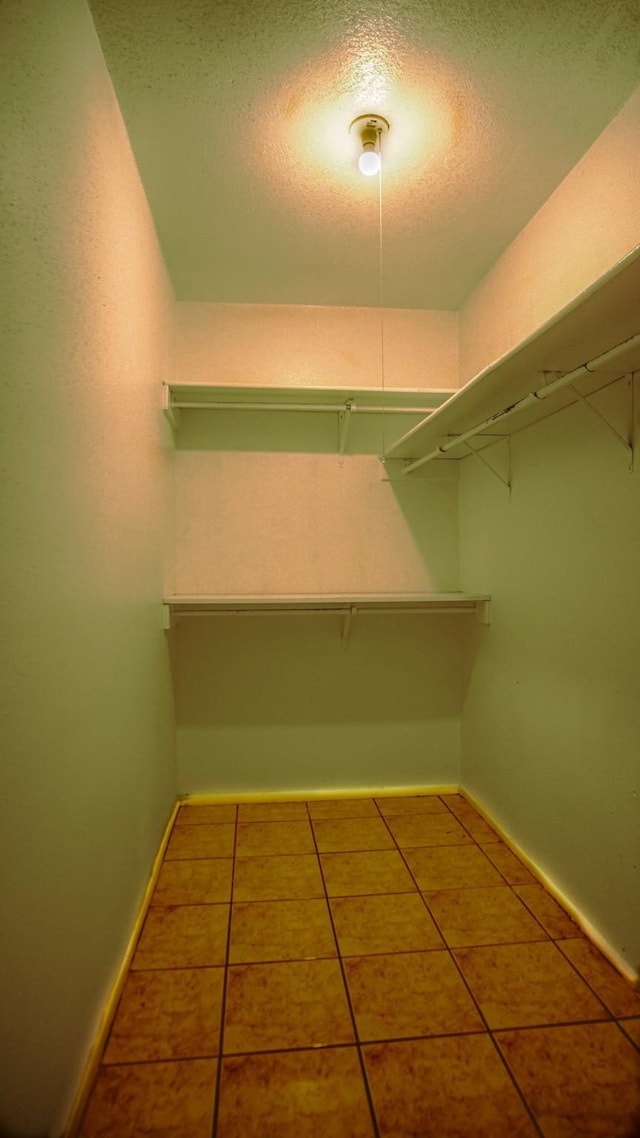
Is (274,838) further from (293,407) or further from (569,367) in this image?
(569,367)

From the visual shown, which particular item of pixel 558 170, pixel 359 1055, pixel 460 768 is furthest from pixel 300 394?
pixel 359 1055

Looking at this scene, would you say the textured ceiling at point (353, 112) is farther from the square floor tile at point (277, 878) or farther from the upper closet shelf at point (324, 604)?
the square floor tile at point (277, 878)

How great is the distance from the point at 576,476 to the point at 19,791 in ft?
5.89

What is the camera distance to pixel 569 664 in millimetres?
1780

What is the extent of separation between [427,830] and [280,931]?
0.90 meters

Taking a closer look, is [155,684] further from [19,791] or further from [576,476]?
[576,476]

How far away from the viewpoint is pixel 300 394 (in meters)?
2.32

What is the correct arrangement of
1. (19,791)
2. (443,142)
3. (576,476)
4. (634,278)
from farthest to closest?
(576,476) < (443,142) < (634,278) < (19,791)

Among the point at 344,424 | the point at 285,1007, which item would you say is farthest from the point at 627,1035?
the point at 344,424

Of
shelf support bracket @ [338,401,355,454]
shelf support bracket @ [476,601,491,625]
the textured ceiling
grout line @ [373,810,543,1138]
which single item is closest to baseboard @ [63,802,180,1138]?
grout line @ [373,810,543,1138]

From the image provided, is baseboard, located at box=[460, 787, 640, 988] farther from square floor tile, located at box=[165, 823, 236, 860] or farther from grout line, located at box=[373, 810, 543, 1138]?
square floor tile, located at box=[165, 823, 236, 860]

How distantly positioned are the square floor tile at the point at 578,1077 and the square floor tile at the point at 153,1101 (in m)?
0.72

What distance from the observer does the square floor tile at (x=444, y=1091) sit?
107 cm

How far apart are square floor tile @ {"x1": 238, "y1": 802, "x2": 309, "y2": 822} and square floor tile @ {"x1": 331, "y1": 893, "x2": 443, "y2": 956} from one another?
64 centimetres
